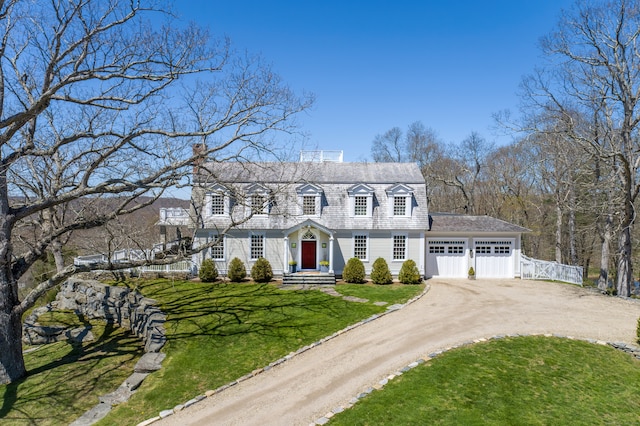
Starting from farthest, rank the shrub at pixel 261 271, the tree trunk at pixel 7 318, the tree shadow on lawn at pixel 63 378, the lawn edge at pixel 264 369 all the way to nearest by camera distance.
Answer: the shrub at pixel 261 271, the tree trunk at pixel 7 318, the tree shadow on lawn at pixel 63 378, the lawn edge at pixel 264 369

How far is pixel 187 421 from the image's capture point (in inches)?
294

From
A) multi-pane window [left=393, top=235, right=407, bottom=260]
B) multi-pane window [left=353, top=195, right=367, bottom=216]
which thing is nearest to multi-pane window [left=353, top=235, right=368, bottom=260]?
multi-pane window [left=353, top=195, right=367, bottom=216]

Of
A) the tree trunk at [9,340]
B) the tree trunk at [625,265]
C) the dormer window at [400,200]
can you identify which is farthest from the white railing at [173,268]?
the tree trunk at [625,265]

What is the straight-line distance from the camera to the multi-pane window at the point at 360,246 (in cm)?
2122

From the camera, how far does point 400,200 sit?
2158 centimetres

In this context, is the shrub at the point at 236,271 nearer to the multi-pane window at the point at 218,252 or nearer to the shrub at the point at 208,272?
the shrub at the point at 208,272

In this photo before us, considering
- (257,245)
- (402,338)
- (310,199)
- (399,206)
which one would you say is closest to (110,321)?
(257,245)

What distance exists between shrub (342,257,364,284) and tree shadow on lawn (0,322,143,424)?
10944 mm

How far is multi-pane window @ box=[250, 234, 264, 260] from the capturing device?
69.8 ft

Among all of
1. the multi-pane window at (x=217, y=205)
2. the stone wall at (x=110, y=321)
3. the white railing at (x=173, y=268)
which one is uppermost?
the multi-pane window at (x=217, y=205)

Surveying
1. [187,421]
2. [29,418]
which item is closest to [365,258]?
[187,421]

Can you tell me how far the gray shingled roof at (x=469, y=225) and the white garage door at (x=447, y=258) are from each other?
2.94 feet

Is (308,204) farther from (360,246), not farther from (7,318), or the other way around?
(7,318)

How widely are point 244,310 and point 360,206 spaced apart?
10359mm
